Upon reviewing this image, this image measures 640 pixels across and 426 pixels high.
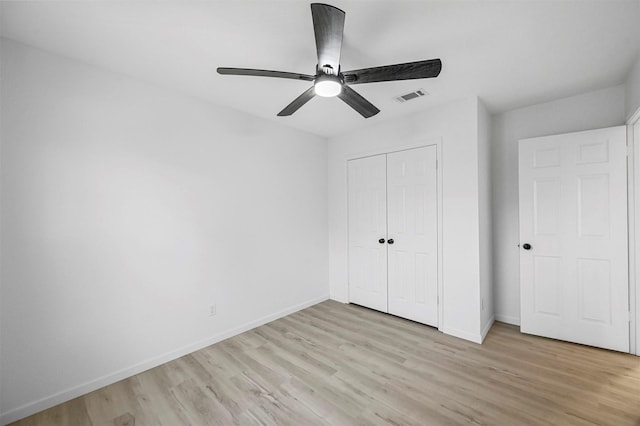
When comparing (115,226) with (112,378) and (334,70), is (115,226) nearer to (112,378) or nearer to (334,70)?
(112,378)

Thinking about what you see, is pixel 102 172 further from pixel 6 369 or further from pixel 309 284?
pixel 309 284

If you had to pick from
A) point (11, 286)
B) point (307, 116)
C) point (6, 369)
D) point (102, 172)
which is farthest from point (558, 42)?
point (6, 369)

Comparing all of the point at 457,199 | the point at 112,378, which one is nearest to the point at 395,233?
the point at 457,199

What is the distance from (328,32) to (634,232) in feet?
10.6

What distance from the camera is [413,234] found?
3.23 metres

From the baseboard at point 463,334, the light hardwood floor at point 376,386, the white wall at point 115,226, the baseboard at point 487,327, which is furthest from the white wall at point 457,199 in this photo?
the white wall at point 115,226

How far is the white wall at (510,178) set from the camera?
286 centimetres

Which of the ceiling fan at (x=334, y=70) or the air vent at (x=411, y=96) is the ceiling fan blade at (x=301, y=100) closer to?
the ceiling fan at (x=334, y=70)

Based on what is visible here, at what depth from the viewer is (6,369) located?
5.68 feet

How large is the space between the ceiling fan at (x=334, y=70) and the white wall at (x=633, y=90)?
6.35ft

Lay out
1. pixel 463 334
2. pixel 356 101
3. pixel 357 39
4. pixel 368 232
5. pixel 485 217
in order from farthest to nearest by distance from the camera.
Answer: pixel 368 232
pixel 485 217
pixel 463 334
pixel 356 101
pixel 357 39

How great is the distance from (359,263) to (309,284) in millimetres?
800

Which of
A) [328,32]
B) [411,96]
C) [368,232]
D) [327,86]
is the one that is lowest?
[368,232]

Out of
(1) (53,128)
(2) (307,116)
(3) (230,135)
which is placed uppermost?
(2) (307,116)
